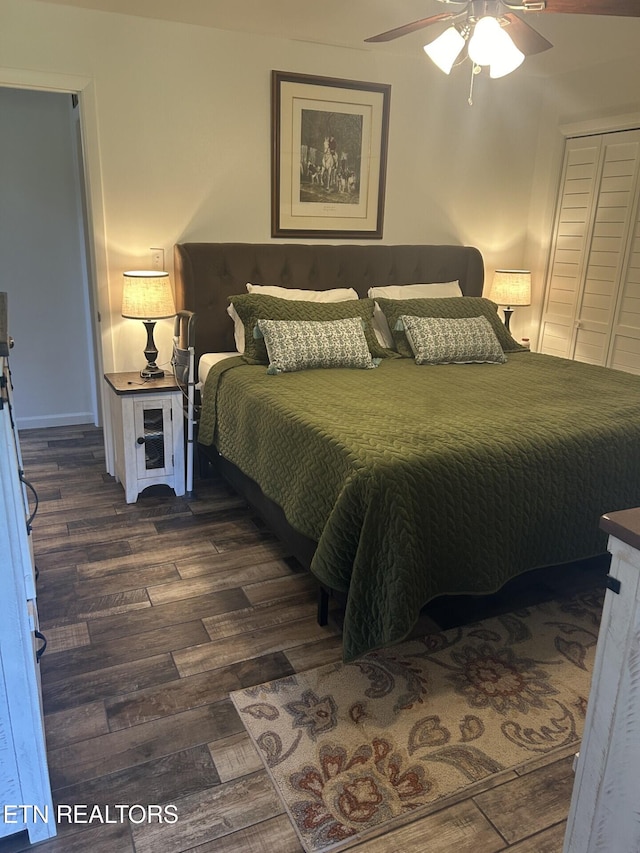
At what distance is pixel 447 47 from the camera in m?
2.35

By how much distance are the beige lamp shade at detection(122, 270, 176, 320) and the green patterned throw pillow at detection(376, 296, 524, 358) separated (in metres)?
1.27

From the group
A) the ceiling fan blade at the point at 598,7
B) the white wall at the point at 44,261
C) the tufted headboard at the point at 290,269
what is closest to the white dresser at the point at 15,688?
the ceiling fan blade at the point at 598,7

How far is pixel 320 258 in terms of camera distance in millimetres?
3953

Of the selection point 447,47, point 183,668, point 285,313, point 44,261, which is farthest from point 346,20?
point 183,668

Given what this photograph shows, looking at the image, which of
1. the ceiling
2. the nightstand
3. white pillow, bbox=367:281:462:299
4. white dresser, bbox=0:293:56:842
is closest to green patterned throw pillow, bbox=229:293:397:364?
white pillow, bbox=367:281:462:299

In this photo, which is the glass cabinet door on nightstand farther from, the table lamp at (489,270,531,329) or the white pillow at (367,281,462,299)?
the table lamp at (489,270,531,329)

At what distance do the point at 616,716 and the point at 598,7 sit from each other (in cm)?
214

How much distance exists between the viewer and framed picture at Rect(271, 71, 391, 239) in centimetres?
375

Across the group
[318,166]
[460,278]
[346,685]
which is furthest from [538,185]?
[346,685]

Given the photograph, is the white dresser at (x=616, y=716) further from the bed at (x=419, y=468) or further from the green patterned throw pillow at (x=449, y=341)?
the green patterned throw pillow at (x=449, y=341)

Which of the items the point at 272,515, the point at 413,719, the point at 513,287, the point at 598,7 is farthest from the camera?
the point at 513,287

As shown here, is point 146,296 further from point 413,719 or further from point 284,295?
point 413,719

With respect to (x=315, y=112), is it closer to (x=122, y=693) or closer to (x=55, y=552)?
(x=55, y=552)

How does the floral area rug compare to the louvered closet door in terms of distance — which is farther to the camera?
the louvered closet door
